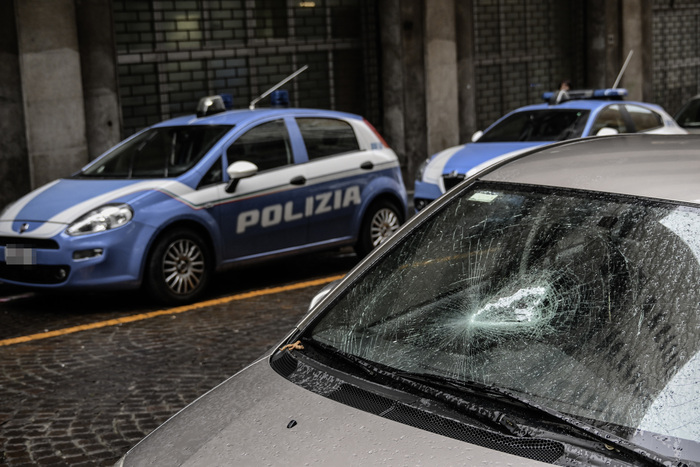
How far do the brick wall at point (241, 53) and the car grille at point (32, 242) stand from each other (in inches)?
226

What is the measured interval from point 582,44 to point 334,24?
693cm

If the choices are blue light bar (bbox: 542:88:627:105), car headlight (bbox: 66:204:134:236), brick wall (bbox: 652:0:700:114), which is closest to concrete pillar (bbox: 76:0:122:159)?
car headlight (bbox: 66:204:134:236)

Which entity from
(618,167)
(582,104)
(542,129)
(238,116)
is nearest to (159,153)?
(238,116)

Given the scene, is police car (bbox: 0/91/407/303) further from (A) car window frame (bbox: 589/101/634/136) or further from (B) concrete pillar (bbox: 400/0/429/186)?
(B) concrete pillar (bbox: 400/0/429/186)

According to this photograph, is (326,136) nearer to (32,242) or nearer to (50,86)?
(32,242)

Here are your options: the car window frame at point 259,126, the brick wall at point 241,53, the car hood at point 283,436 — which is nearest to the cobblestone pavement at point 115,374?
the car window frame at point 259,126

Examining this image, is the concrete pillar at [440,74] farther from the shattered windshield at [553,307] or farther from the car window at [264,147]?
the shattered windshield at [553,307]

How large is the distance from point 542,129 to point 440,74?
519 centimetres

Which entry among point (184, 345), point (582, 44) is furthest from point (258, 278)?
point (582, 44)

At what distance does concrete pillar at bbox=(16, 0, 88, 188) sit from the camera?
40.6ft

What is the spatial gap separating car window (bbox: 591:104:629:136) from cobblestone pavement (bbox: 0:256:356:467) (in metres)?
4.76

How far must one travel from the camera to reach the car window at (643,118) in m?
12.3

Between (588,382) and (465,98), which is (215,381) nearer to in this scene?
(588,382)

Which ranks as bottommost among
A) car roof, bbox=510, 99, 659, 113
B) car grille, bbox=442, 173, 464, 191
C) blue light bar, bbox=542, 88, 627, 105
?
car grille, bbox=442, 173, 464, 191
